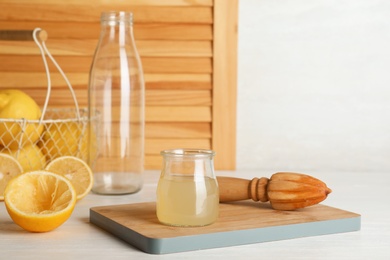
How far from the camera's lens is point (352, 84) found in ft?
6.38

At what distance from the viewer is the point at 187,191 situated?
1058 millimetres

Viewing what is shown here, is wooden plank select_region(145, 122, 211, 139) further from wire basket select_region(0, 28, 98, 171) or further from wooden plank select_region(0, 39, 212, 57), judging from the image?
wire basket select_region(0, 28, 98, 171)

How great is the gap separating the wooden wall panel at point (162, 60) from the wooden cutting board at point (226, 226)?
67cm

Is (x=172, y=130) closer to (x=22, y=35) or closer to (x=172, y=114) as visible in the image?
(x=172, y=114)

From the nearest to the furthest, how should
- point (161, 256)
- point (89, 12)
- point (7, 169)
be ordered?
1. point (161, 256)
2. point (7, 169)
3. point (89, 12)

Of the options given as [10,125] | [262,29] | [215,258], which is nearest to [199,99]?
[262,29]

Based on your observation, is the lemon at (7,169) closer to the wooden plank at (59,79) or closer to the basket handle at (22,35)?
the basket handle at (22,35)

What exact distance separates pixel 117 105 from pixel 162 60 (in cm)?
39

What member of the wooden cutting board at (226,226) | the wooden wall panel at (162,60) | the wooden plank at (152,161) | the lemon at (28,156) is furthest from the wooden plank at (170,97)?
the wooden cutting board at (226,226)

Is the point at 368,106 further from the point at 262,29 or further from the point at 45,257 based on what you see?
the point at 45,257

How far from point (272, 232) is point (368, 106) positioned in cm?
99

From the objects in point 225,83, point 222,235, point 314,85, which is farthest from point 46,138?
point 314,85

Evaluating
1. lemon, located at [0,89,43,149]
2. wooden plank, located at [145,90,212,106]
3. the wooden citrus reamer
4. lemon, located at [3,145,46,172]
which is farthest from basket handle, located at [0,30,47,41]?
the wooden citrus reamer

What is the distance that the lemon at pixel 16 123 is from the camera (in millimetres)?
1465
